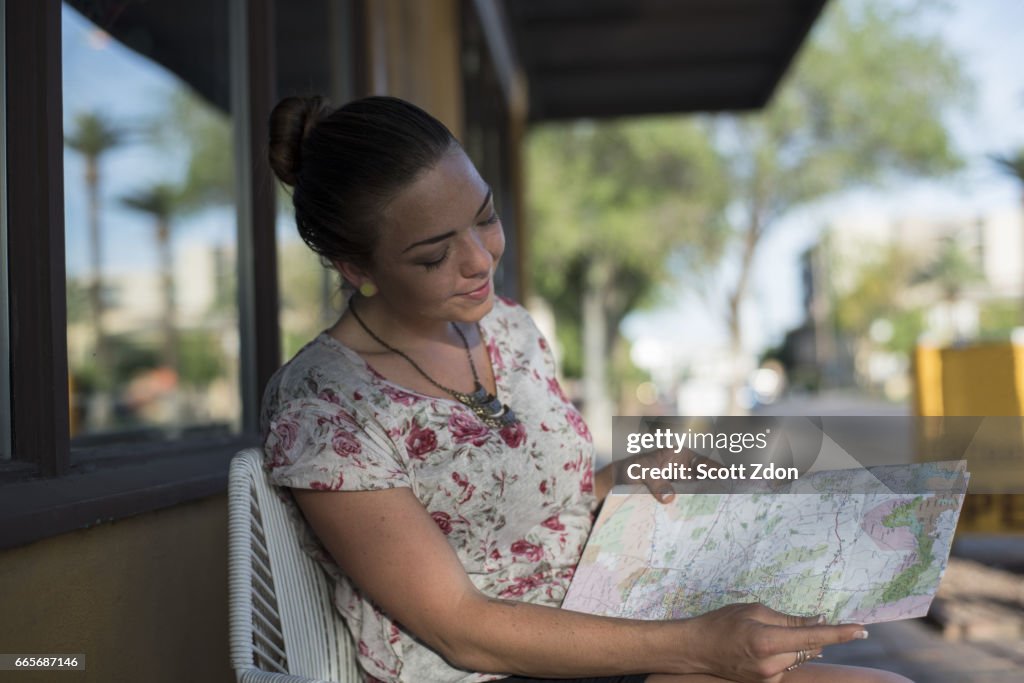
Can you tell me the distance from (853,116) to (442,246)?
23.0 metres

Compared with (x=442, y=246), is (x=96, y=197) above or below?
above

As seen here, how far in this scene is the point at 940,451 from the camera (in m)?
1.55

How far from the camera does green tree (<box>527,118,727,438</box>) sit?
2227 centimetres

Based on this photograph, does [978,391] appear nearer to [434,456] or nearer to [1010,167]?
[1010,167]

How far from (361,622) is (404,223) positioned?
619 millimetres

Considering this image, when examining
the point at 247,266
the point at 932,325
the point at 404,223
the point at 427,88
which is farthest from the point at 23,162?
the point at 932,325

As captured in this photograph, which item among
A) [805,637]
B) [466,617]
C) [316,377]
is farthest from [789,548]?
[316,377]

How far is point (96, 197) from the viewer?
351 inches

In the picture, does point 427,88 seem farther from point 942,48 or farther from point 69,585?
point 942,48

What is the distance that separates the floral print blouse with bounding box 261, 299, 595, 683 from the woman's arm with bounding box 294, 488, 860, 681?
50 mm

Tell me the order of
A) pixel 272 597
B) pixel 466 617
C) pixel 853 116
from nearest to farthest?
pixel 466 617
pixel 272 597
pixel 853 116

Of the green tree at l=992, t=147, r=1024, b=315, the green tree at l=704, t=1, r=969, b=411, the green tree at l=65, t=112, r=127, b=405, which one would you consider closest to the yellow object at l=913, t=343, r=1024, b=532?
the green tree at l=992, t=147, r=1024, b=315

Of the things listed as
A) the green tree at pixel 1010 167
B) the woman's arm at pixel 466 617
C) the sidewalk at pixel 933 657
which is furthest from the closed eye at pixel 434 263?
the green tree at pixel 1010 167

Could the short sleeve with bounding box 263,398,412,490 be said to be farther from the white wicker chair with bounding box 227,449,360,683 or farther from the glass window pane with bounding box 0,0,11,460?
the glass window pane with bounding box 0,0,11,460
